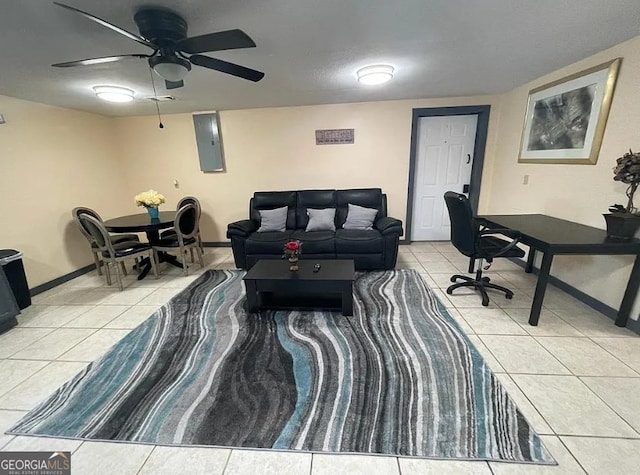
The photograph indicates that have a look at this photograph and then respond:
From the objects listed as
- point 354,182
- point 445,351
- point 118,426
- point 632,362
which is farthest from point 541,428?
point 354,182

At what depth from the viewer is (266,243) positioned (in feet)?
11.2

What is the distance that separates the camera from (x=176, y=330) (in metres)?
2.32

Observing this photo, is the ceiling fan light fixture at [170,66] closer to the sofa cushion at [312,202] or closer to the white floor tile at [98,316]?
the white floor tile at [98,316]

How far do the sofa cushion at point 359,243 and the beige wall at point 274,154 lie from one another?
4.00 ft

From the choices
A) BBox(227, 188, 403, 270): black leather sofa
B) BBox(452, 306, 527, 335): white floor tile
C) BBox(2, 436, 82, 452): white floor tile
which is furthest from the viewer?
BBox(227, 188, 403, 270): black leather sofa

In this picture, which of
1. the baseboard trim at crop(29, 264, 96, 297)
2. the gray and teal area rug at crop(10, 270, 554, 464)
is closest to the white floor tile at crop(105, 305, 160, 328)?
the gray and teal area rug at crop(10, 270, 554, 464)

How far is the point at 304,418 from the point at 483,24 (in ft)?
8.81

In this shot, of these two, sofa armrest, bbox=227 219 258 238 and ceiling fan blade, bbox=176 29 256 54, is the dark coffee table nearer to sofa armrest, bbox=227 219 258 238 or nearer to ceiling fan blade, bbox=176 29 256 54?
sofa armrest, bbox=227 219 258 238

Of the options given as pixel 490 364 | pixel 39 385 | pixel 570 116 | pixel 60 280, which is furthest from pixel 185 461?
pixel 570 116

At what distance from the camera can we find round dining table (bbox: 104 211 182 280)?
315 cm

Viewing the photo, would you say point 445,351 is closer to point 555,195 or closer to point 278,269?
point 278,269

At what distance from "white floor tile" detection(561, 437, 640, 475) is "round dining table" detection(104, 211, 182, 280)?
154 inches

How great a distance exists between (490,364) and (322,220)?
98.9 inches

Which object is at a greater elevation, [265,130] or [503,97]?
[503,97]
